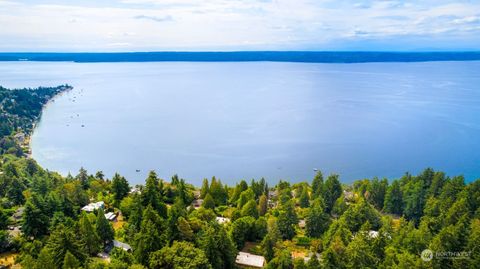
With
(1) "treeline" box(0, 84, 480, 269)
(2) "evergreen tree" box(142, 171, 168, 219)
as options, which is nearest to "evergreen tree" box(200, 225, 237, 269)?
(1) "treeline" box(0, 84, 480, 269)

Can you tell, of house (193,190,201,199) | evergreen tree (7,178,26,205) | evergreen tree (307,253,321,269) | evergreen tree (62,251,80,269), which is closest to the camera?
evergreen tree (62,251,80,269)

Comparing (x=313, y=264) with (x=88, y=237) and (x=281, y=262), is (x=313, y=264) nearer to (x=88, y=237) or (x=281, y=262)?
(x=281, y=262)

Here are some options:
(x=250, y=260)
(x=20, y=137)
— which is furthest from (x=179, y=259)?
(x=20, y=137)

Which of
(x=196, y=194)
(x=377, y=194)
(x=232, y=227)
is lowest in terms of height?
(x=196, y=194)

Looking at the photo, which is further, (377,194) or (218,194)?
(377,194)

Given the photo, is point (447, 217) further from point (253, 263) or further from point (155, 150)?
point (155, 150)

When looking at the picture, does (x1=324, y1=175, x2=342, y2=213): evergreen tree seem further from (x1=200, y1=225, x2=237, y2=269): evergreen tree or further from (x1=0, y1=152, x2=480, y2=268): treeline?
(x1=200, y1=225, x2=237, y2=269): evergreen tree

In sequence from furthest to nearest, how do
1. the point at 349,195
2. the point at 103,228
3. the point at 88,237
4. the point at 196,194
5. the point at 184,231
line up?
the point at 349,195, the point at 196,194, the point at 103,228, the point at 88,237, the point at 184,231
